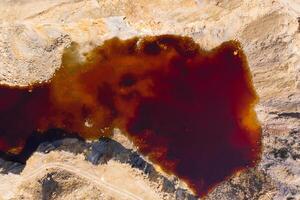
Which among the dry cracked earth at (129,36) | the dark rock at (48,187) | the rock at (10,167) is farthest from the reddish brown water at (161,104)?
the dark rock at (48,187)

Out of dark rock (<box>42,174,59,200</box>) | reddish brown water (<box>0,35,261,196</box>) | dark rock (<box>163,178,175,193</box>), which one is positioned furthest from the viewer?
reddish brown water (<box>0,35,261,196</box>)

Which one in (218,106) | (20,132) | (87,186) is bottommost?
(87,186)

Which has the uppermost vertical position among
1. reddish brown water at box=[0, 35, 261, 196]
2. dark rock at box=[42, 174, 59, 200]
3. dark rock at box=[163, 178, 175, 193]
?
reddish brown water at box=[0, 35, 261, 196]

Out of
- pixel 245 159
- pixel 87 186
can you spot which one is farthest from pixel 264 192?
pixel 87 186

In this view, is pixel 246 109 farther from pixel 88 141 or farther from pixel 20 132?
pixel 20 132

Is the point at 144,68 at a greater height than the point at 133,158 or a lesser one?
greater

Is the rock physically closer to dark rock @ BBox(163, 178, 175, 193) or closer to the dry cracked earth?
the dry cracked earth

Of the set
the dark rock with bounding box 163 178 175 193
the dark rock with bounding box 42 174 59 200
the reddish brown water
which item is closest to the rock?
the reddish brown water

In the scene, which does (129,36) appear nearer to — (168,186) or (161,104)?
(161,104)
